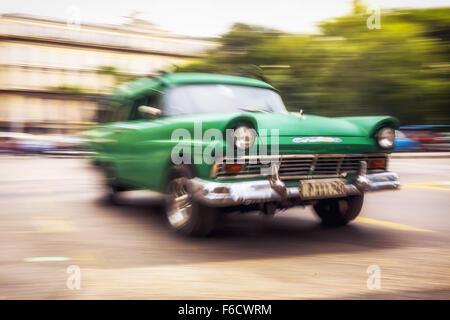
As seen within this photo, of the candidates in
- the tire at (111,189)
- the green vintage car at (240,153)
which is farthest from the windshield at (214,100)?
the tire at (111,189)

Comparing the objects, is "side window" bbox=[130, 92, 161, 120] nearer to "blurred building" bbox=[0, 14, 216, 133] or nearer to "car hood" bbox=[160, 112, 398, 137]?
"car hood" bbox=[160, 112, 398, 137]

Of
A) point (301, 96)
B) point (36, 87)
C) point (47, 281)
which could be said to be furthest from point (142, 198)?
point (36, 87)

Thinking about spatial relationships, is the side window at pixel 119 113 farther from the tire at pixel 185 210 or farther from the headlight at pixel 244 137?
the headlight at pixel 244 137

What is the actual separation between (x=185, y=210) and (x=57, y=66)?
7584 centimetres

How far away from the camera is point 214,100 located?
621 centimetres

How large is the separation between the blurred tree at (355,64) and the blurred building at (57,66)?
3934cm

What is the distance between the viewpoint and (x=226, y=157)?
16.5 ft

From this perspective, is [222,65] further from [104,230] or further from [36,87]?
[36,87]

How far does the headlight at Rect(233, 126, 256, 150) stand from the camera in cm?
501

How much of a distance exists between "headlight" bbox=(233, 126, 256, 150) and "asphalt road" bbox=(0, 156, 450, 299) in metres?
0.95

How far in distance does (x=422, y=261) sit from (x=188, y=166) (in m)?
2.20

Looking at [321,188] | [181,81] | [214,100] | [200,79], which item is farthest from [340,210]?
[181,81]

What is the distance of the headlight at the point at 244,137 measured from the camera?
197 inches

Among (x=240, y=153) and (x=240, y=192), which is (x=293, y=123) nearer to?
(x=240, y=153)
